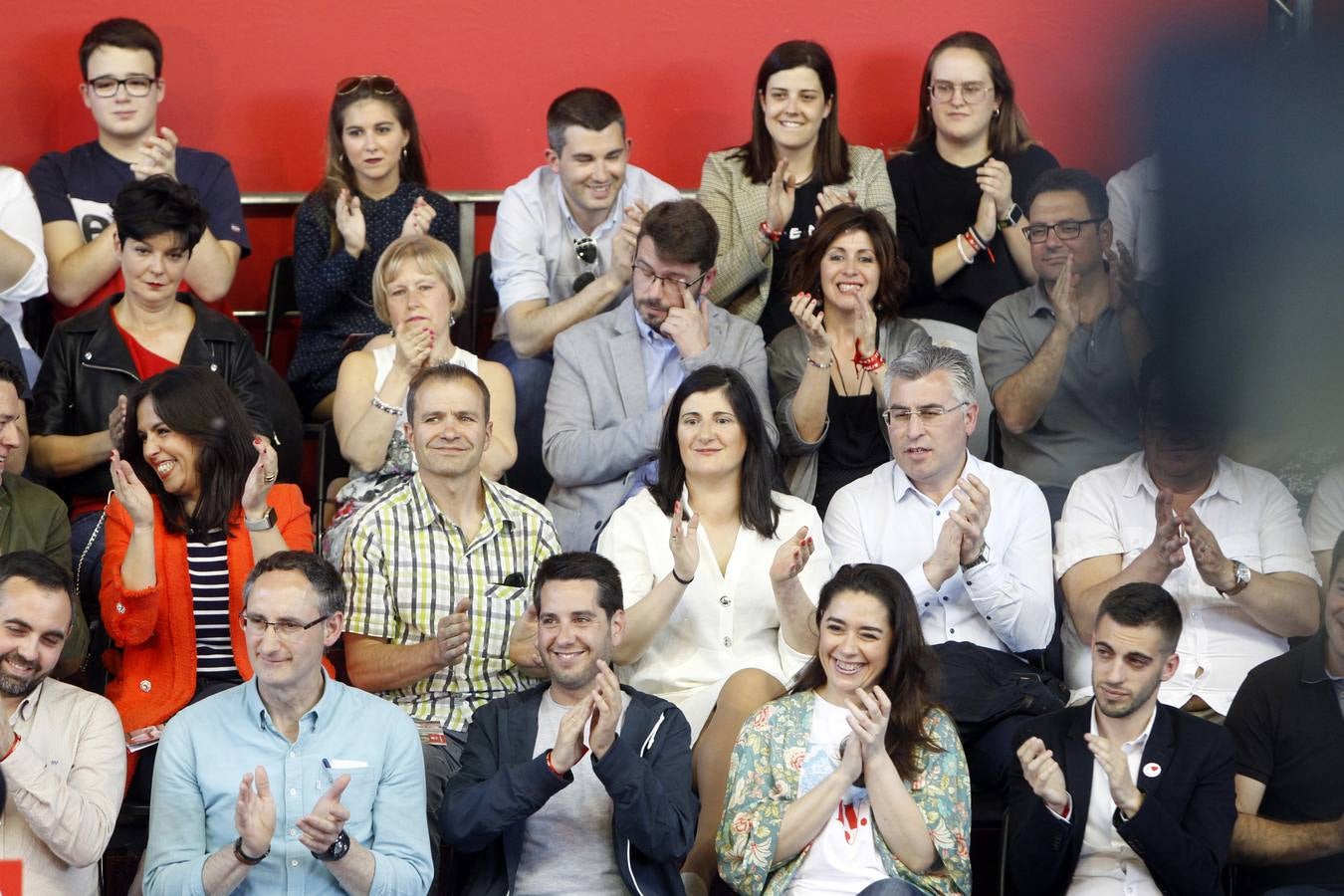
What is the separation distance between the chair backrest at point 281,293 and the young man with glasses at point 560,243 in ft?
2.16

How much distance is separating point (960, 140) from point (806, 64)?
0.49 m

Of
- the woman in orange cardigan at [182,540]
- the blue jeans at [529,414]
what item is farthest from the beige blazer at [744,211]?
the woman in orange cardigan at [182,540]

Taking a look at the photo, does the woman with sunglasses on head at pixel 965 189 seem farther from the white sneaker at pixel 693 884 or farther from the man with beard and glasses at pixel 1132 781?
the white sneaker at pixel 693 884

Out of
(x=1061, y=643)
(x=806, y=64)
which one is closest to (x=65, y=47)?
(x=806, y=64)

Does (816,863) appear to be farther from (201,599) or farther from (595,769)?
(201,599)

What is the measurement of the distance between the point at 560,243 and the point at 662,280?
0.65 metres

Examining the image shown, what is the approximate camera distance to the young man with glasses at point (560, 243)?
4387mm

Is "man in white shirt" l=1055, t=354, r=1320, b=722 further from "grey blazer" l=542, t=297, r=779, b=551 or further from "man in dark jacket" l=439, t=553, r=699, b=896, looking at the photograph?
"man in dark jacket" l=439, t=553, r=699, b=896

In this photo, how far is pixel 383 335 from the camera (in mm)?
4289

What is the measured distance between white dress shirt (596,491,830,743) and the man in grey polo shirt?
619 mm

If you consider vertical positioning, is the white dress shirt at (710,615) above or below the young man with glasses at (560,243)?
below

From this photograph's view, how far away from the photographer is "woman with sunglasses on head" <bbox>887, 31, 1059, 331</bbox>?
14.9 feet

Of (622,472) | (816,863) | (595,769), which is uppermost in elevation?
(622,472)

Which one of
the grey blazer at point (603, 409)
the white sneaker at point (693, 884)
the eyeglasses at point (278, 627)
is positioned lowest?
the white sneaker at point (693, 884)
